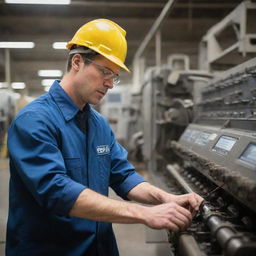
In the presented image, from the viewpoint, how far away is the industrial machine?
0.99 m

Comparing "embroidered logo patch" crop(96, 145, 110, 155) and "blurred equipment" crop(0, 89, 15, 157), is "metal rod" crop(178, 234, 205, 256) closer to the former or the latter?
"embroidered logo patch" crop(96, 145, 110, 155)

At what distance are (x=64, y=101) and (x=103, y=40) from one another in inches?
12.2

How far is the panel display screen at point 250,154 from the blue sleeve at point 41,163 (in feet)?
2.12

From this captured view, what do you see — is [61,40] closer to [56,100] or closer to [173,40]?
[173,40]

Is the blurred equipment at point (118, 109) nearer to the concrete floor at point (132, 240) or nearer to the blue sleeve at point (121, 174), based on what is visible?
the concrete floor at point (132, 240)

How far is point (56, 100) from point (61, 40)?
4.95 m

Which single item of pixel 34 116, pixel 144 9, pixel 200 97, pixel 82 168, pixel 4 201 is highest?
pixel 144 9

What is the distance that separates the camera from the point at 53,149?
1032 millimetres

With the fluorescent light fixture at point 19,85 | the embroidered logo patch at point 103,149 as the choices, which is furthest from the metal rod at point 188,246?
the fluorescent light fixture at point 19,85

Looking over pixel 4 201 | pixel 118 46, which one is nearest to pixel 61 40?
pixel 4 201

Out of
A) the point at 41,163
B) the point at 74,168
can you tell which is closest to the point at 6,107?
the point at 74,168

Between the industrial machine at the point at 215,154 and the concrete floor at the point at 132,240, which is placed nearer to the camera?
the industrial machine at the point at 215,154

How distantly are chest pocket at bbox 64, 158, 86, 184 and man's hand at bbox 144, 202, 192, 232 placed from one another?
0.34 meters

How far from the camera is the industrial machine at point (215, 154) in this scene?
3.26 ft
